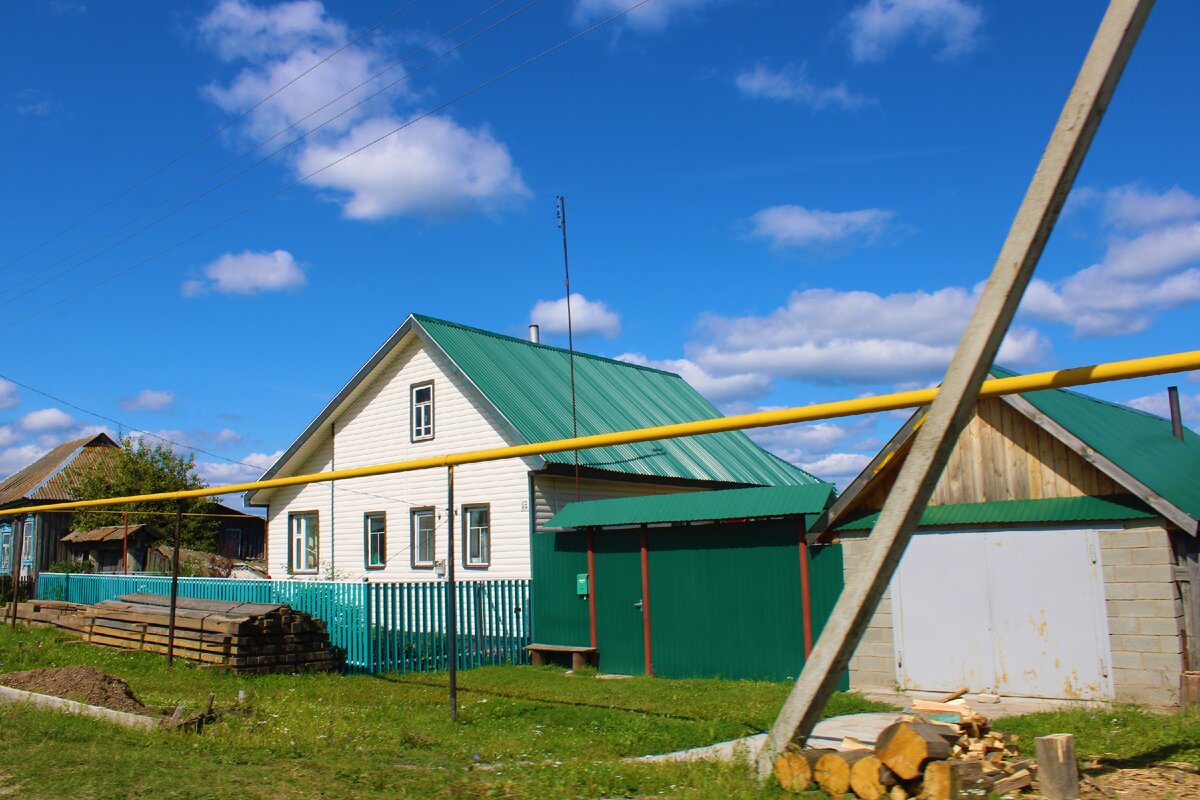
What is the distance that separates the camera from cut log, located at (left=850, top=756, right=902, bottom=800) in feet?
21.2

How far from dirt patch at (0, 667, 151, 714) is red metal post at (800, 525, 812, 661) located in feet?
26.7

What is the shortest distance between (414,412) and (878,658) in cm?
1333

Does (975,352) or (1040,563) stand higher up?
(975,352)

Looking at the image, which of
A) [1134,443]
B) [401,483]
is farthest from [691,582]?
[401,483]

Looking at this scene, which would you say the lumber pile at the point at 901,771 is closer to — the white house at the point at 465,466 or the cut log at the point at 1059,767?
the cut log at the point at 1059,767

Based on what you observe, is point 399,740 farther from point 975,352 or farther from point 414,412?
point 414,412

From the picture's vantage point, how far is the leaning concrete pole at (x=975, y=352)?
6.03 meters

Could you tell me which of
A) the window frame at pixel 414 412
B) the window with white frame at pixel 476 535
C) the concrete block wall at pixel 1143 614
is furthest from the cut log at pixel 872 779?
the window frame at pixel 414 412

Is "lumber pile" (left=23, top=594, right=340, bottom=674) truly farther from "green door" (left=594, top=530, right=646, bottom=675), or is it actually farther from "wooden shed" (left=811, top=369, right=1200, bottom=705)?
"wooden shed" (left=811, top=369, right=1200, bottom=705)

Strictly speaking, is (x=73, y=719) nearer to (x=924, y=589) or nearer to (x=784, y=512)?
(x=784, y=512)

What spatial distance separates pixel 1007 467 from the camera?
12461 millimetres

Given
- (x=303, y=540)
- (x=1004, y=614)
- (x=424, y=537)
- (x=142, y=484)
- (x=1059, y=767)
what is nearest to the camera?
(x=1059, y=767)

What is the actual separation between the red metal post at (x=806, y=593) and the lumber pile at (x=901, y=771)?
260 inches

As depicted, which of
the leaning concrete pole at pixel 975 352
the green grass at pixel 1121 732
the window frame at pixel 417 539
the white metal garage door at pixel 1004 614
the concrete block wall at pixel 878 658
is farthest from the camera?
the window frame at pixel 417 539
